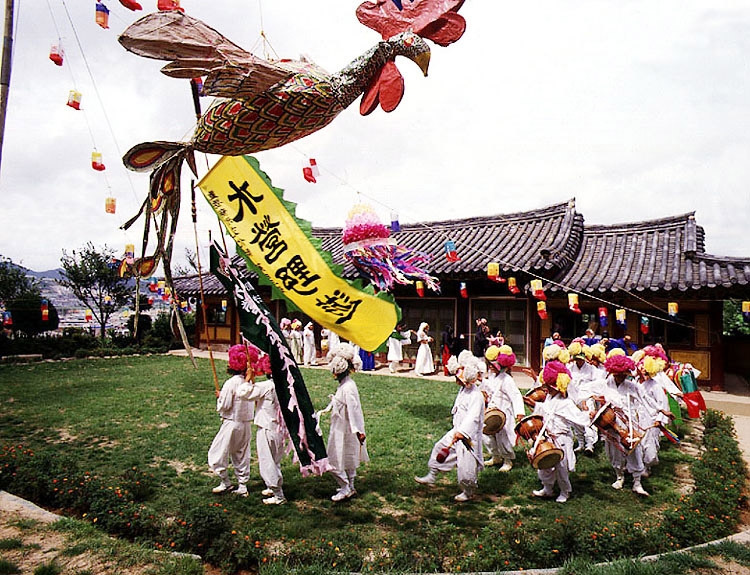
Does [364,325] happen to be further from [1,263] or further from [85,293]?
[1,263]

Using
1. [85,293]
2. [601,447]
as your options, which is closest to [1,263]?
[85,293]

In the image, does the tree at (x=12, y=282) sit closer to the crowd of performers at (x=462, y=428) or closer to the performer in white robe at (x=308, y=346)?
the performer in white robe at (x=308, y=346)

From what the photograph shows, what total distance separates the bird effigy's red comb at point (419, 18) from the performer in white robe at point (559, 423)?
4171 millimetres

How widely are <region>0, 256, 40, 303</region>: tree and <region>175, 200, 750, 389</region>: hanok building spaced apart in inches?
835

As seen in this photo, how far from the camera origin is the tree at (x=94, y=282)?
25172 millimetres

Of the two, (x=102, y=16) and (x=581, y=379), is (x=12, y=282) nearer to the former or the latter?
(x=102, y=16)

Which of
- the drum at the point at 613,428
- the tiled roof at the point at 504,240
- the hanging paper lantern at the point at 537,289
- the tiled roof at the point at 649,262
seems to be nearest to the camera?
the drum at the point at 613,428

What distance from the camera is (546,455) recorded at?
5160mm

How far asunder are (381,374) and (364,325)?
10.9 metres

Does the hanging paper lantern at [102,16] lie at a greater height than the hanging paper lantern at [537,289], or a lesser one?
greater

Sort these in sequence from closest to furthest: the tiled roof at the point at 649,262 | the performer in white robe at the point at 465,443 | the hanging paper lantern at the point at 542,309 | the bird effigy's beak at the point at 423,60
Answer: the bird effigy's beak at the point at 423,60
the performer in white robe at the point at 465,443
the tiled roof at the point at 649,262
the hanging paper lantern at the point at 542,309

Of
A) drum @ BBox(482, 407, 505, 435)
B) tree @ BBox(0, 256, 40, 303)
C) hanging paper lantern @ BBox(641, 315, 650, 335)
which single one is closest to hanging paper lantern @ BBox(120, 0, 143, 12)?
drum @ BBox(482, 407, 505, 435)

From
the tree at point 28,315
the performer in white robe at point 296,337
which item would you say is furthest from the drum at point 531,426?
the tree at point 28,315

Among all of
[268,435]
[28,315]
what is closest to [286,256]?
[268,435]
